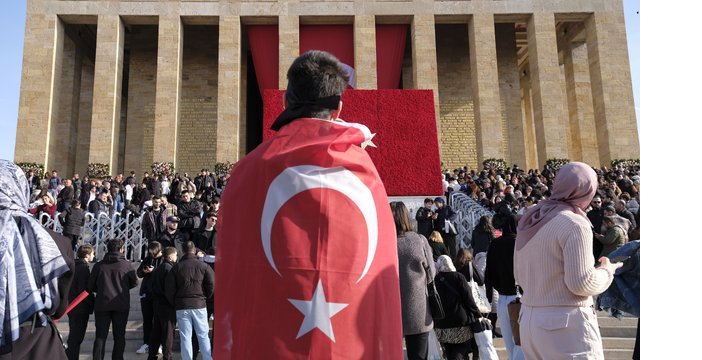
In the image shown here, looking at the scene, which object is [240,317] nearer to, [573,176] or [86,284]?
[573,176]

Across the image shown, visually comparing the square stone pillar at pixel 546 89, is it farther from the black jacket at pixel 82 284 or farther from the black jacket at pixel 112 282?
the black jacket at pixel 82 284

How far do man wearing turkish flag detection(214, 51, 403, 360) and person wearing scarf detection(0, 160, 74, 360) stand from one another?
142cm

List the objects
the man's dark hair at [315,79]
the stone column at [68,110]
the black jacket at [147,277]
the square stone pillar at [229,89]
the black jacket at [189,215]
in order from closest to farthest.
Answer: the man's dark hair at [315,79], the black jacket at [147,277], the black jacket at [189,215], the square stone pillar at [229,89], the stone column at [68,110]

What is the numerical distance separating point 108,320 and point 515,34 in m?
25.7

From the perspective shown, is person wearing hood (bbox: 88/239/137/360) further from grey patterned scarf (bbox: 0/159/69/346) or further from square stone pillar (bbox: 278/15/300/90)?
square stone pillar (bbox: 278/15/300/90)

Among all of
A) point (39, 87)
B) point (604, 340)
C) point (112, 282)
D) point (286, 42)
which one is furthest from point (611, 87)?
point (39, 87)

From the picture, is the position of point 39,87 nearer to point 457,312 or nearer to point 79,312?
point 79,312

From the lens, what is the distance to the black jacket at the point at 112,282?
22.1ft

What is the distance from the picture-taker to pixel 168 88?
23391mm

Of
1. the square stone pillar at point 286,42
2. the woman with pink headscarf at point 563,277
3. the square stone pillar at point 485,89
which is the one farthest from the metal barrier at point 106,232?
the square stone pillar at point 485,89

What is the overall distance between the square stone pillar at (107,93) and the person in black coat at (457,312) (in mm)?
19757

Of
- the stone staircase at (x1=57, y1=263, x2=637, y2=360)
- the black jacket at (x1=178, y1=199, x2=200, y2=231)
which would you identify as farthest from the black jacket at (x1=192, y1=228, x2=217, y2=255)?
the stone staircase at (x1=57, y1=263, x2=637, y2=360)

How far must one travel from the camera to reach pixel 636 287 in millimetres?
3416

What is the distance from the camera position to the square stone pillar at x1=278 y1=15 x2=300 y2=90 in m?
23.4
